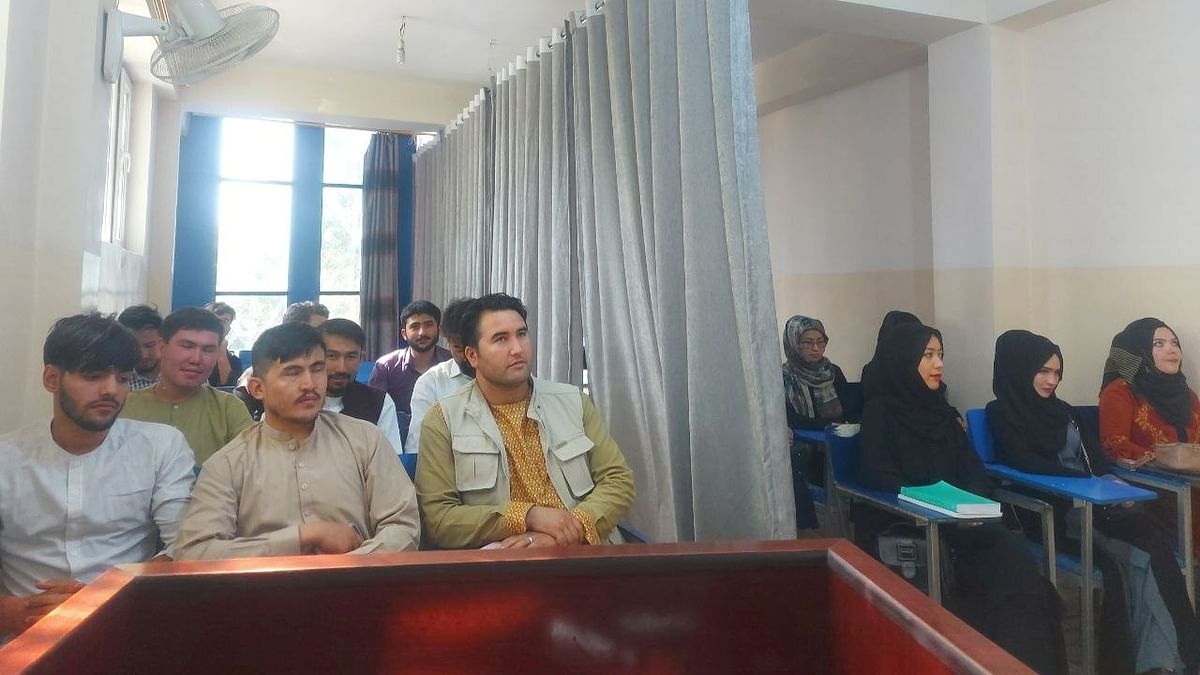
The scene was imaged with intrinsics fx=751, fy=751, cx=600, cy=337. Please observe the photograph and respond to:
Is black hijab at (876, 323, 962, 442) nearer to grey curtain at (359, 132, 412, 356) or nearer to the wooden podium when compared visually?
the wooden podium

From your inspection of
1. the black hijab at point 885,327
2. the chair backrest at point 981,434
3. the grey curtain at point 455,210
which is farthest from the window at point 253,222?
the chair backrest at point 981,434

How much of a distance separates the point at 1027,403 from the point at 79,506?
309 centimetres

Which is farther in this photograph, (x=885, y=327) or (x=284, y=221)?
(x=284, y=221)

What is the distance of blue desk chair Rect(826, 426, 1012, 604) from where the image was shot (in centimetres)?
229

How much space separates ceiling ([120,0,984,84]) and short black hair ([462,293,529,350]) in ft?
6.53

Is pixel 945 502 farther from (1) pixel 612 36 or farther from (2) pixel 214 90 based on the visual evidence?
(2) pixel 214 90

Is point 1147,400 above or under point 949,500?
above

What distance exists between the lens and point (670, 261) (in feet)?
8.20

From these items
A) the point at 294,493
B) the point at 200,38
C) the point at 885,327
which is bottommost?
the point at 294,493

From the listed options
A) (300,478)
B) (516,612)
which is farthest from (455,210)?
(516,612)

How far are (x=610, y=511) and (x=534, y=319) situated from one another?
1794mm

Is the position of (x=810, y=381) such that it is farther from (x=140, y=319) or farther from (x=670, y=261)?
(x=140, y=319)

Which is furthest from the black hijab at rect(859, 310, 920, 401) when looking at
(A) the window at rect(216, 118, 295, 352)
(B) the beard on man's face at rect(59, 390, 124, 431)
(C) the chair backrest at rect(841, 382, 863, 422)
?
(A) the window at rect(216, 118, 295, 352)

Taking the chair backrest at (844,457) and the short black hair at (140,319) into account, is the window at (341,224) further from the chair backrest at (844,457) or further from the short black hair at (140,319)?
the chair backrest at (844,457)
